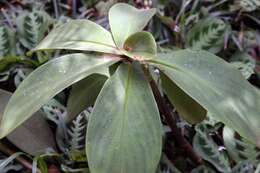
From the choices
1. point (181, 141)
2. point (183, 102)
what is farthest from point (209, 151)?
point (183, 102)

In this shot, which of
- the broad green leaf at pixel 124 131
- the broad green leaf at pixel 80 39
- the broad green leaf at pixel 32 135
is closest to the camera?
the broad green leaf at pixel 124 131

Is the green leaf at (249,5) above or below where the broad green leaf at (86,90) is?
above

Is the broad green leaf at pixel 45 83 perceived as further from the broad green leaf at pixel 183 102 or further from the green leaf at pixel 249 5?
the green leaf at pixel 249 5

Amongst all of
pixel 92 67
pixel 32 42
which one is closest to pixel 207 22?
pixel 32 42

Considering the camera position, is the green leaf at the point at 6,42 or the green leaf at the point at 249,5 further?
the green leaf at the point at 249,5

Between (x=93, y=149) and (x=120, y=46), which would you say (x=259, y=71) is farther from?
(x=93, y=149)

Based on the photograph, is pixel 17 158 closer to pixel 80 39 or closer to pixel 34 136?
pixel 34 136

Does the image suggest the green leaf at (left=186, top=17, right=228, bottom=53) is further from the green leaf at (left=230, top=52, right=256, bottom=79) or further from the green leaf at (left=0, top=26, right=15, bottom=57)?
the green leaf at (left=0, top=26, right=15, bottom=57)

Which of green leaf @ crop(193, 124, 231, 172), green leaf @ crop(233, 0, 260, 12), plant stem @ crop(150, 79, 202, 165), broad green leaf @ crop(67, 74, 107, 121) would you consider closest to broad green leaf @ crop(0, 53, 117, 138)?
broad green leaf @ crop(67, 74, 107, 121)

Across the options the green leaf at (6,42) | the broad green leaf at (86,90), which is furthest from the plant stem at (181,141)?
the green leaf at (6,42)
